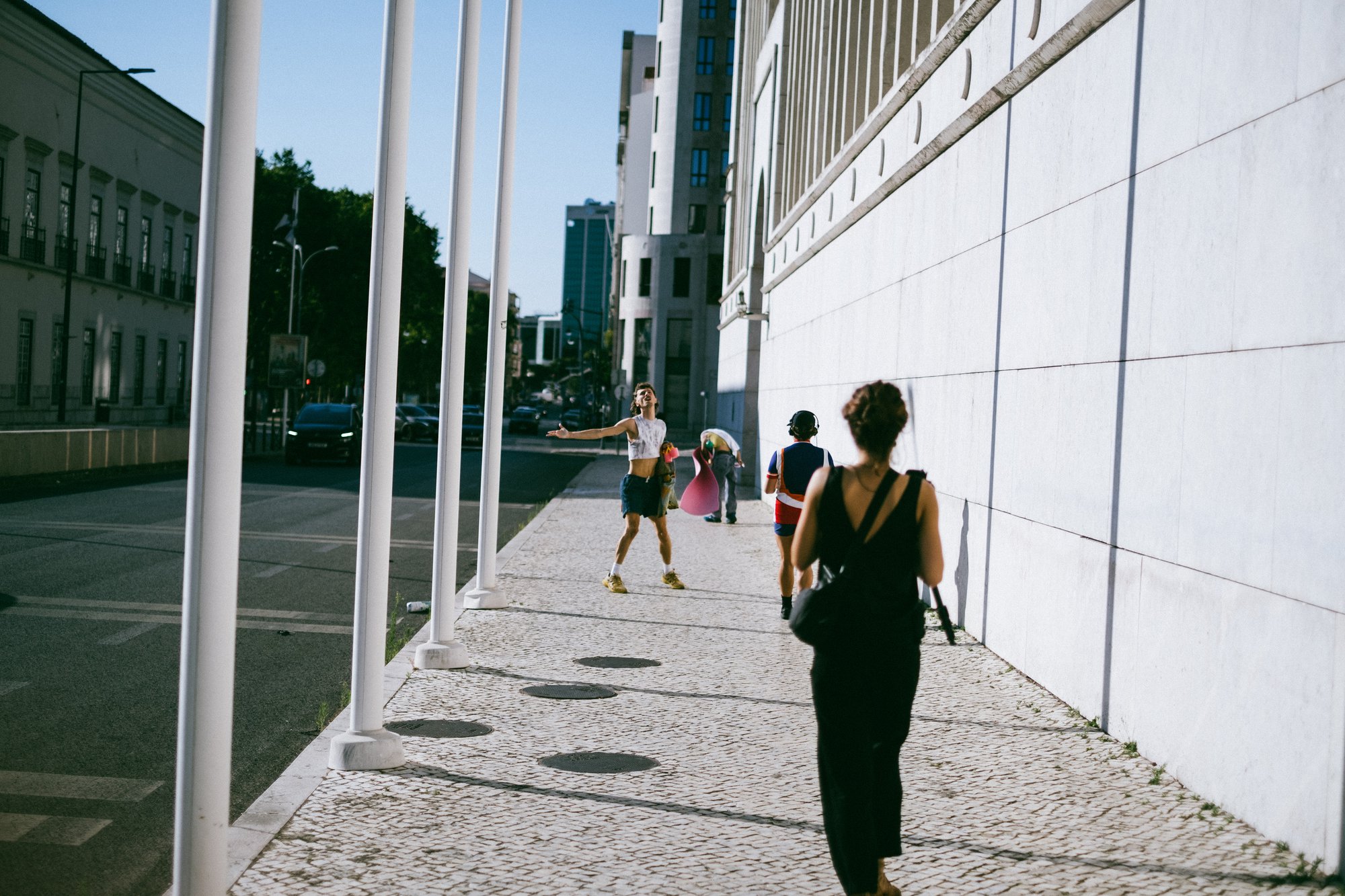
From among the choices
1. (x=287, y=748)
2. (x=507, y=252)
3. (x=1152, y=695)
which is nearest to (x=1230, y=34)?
(x=1152, y=695)

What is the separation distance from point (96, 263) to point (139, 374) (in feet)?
22.1

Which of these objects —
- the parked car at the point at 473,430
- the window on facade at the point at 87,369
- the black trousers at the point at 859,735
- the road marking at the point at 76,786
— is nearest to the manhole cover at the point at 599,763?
the road marking at the point at 76,786

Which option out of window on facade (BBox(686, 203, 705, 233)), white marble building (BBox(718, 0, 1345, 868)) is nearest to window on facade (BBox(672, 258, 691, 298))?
window on facade (BBox(686, 203, 705, 233))

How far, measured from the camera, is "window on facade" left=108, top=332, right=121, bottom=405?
52938 mm

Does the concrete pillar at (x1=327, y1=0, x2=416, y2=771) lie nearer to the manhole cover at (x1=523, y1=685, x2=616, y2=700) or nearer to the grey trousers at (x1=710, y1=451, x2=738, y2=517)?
the manhole cover at (x1=523, y1=685, x2=616, y2=700)

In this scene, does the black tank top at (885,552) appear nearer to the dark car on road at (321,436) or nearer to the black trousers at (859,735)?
the black trousers at (859,735)

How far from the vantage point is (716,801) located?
18.8 feet

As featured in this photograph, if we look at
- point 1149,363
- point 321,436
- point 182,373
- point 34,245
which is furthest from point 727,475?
point 182,373

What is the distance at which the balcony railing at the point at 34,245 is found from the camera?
4534cm

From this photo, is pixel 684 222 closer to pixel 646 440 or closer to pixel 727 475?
pixel 727 475

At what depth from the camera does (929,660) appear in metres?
9.66

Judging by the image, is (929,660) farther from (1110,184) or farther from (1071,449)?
(1110,184)

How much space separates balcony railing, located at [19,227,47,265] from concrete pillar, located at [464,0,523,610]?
129 ft

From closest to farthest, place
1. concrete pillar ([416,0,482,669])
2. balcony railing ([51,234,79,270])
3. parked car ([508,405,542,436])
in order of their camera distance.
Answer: concrete pillar ([416,0,482,669]) → balcony railing ([51,234,79,270]) → parked car ([508,405,542,436])
